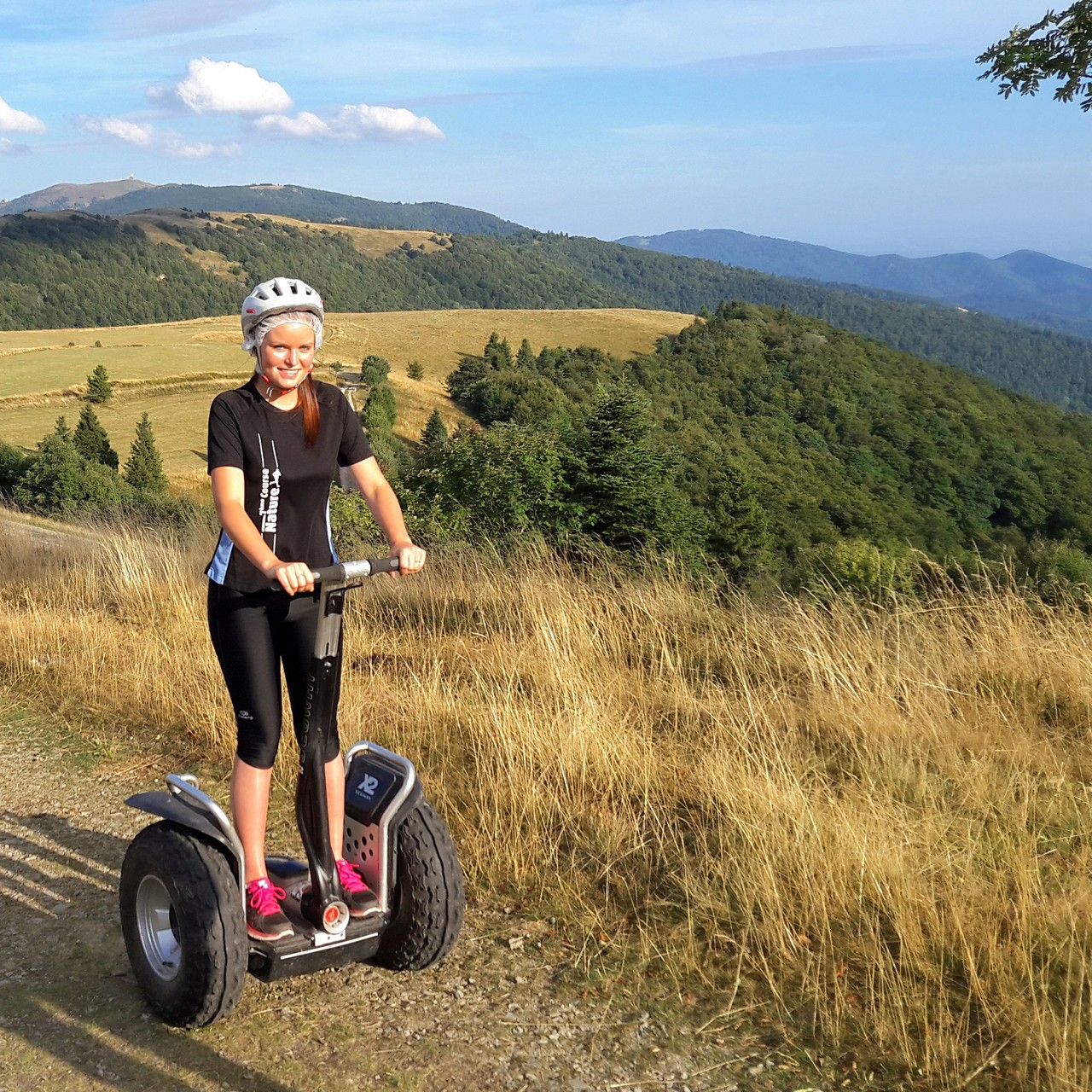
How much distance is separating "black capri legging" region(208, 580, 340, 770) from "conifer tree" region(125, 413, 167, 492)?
151ft

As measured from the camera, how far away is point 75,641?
6512 mm

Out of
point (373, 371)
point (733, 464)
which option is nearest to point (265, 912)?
point (733, 464)

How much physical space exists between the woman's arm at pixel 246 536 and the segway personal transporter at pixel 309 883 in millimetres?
90

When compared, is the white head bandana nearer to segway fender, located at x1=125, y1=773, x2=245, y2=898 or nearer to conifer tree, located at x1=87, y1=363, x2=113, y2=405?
segway fender, located at x1=125, y1=773, x2=245, y2=898

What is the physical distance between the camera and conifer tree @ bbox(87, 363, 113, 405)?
63344 millimetres

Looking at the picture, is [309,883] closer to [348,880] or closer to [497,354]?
[348,880]

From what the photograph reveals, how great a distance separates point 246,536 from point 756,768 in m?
2.33

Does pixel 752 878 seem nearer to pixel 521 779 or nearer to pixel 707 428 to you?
pixel 521 779

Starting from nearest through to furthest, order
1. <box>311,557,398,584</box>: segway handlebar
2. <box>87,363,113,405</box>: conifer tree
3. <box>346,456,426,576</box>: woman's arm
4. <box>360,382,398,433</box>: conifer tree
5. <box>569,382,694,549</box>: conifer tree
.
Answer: <box>311,557,398,584</box>: segway handlebar < <box>346,456,426,576</box>: woman's arm < <box>569,382,694,549</box>: conifer tree < <box>87,363,113,405</box>: conifer tree < <box>360,382,398,433</box>: conifer tree

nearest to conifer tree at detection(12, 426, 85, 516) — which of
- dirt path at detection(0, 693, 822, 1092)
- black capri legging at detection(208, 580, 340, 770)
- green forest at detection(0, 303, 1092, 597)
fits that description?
green forest at detection(0, 303, 1092, 597)

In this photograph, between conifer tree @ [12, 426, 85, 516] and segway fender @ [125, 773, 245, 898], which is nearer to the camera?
Result: segway fender @ [125, 773, 245, 898]

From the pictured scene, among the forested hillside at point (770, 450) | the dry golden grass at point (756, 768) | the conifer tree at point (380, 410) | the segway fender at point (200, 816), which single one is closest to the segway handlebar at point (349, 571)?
the segway fender at point (200, 816)

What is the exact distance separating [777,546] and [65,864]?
45.9m

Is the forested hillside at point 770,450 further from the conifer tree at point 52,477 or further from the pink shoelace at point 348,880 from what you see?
the conifer tree at point 52,477
